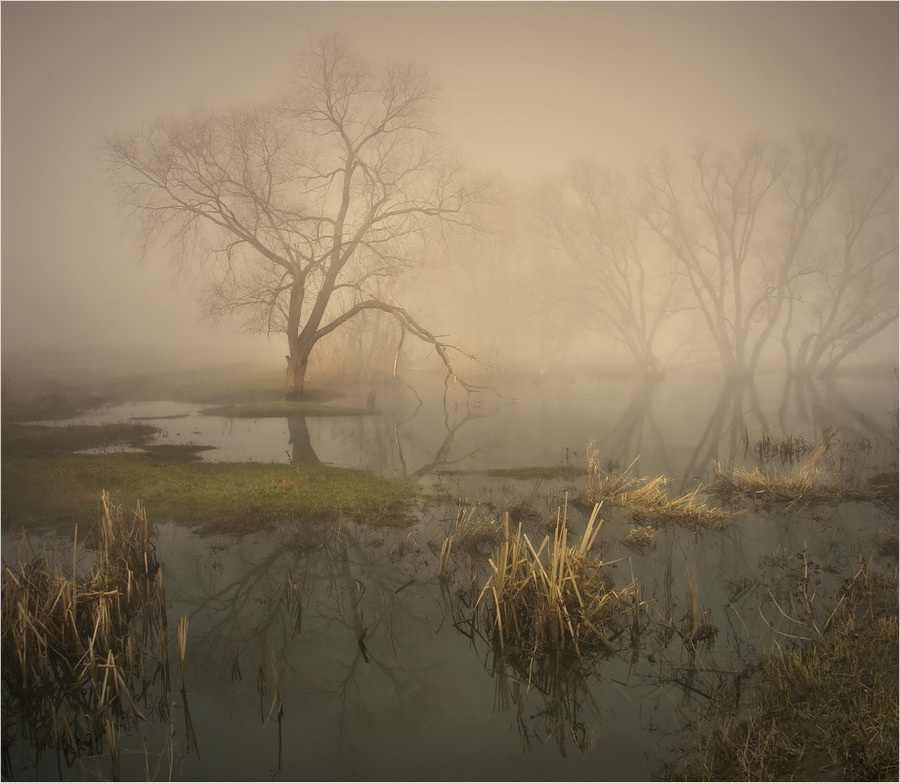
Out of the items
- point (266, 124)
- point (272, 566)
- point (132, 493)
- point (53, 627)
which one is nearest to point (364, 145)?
point (266, 124)

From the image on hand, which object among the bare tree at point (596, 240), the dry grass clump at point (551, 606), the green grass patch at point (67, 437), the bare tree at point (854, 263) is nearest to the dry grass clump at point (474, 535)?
the dry grass clump at point (551, 606)

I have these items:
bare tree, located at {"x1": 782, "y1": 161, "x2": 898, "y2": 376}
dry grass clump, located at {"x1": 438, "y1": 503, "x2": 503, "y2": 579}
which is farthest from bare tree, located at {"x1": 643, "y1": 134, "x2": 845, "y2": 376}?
dry grass clump, located at {"x1": 438, "y1": 503, "x2": 503, "y2": 579}

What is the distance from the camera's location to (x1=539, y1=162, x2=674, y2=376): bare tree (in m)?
27.9

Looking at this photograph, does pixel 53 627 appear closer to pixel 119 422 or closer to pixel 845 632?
pixel 845 632

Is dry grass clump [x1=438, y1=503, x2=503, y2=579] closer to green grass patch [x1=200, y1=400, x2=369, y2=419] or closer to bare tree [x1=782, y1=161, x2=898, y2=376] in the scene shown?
green grass patch [x1=200, y1=400, x2=369, y2=419]

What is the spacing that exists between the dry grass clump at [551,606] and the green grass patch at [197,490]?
304cm

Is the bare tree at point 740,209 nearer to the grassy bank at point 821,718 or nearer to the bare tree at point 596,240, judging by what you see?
the bare tree at point 596,240

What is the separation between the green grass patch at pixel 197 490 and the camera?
7691mm

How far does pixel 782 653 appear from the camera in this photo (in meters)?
4.35

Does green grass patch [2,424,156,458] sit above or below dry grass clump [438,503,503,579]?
above

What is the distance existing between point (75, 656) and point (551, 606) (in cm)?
331

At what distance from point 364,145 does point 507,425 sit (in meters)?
9.49

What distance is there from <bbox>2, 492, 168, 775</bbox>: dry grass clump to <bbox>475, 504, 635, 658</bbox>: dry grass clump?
93.0 inches

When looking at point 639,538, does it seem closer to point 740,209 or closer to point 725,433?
point 725,433
